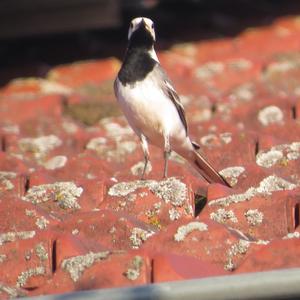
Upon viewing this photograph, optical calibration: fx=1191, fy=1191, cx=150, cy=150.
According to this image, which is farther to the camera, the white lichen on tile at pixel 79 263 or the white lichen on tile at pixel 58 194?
the white lichen on tile at pixel 58 194

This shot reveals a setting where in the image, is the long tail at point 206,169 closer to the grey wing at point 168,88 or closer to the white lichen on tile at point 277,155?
the white lichen on tile at point 277,155

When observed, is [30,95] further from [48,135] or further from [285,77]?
[285,77]

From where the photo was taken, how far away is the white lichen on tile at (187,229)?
363cm

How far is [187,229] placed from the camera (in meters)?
3.66

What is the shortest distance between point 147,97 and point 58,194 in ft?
3.89

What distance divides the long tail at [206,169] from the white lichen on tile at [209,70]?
4.93 feet

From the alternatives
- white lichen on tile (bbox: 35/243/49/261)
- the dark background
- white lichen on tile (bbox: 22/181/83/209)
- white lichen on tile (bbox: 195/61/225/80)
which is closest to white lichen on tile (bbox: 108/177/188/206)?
white lichen on tile (bbox: 22/181/83/209)

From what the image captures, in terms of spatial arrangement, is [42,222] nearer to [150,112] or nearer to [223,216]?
[223,216]

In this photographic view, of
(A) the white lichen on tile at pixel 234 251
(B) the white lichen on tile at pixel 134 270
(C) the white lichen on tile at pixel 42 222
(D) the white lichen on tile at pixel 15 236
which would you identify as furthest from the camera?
(C) the white lichen on tile at pixel 42 222

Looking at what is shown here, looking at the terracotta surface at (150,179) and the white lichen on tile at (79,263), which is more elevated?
the white lichen on tile at (79,263)

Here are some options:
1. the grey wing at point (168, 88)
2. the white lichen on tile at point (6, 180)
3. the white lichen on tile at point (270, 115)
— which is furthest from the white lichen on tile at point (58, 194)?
the white lichen on tile at point (270, 115)

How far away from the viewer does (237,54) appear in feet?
23.2

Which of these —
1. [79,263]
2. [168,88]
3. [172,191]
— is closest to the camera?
[79,263]

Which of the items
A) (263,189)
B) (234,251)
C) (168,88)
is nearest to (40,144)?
(168,88)
